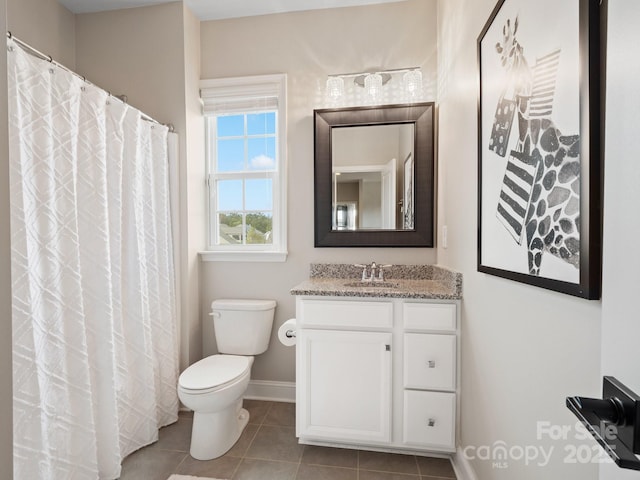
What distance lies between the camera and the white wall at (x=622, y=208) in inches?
15.6

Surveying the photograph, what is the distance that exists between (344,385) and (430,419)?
1.54 feet

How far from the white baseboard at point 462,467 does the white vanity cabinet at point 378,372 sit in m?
0.06

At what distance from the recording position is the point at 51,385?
1.26 meters

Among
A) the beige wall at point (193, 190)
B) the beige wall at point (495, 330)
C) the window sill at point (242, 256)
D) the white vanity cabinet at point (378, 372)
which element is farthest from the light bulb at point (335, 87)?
the white vanity cabinet at point (378, 372)

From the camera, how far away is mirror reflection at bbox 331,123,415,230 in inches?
81.8

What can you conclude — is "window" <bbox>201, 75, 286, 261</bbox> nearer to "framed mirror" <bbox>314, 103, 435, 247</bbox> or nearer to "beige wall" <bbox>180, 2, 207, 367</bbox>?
"beige wall" <bbox>180, 2, 207, 367</bbox>

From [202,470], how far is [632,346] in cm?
188

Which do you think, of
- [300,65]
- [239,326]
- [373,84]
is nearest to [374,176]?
[373,84]

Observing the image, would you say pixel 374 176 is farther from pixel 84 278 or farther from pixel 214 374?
pixel 84 278

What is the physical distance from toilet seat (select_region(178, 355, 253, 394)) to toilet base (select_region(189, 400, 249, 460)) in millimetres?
187

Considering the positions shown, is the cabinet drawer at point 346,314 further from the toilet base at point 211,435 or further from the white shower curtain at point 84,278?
the white shower curtain at point 84,278

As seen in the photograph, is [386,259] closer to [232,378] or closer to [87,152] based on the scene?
[232,378]

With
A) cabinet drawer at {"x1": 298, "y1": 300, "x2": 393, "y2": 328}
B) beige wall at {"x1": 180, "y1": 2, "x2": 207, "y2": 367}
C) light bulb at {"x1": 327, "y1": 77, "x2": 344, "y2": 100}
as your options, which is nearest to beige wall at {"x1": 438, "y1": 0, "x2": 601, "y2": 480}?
cabinet drawer at {"x1": 298, "y1": 300, "x2": 393, "y2": 328}

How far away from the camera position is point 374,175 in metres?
2.10
